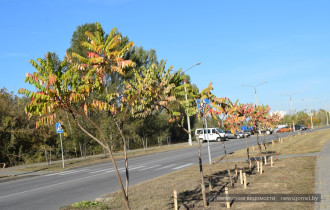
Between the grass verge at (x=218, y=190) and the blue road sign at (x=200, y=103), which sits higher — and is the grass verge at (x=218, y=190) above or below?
below

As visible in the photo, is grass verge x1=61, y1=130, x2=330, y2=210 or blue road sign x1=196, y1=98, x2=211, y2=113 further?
blue road sign x1=196, y1=98, x2=211, y2=113

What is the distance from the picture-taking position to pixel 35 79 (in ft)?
16.0

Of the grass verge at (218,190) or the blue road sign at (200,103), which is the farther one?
the blue road sign at (200,103)

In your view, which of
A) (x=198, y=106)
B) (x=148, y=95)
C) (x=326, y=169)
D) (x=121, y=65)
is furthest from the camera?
(x=326, y=169)

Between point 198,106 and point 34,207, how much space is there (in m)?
5.84

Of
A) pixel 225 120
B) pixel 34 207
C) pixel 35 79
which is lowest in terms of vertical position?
pixel 34 207

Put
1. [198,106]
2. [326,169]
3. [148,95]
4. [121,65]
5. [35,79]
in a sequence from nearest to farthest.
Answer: [35,79], [121,65], [148,95], [198,106], [326,169]

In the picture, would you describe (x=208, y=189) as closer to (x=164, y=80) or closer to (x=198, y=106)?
(x=198, y=106)

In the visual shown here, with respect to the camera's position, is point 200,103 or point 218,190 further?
point 218,190

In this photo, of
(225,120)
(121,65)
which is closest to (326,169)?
(225,120)

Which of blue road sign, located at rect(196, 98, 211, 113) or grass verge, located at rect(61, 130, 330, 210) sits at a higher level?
blue road sign, located at rect(196, 98, 211, 113)

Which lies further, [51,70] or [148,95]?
[148,95]

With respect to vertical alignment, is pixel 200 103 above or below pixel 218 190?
above

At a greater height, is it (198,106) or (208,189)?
(198,106)
